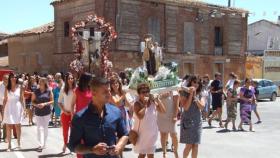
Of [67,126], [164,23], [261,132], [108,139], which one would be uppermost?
[164,23]

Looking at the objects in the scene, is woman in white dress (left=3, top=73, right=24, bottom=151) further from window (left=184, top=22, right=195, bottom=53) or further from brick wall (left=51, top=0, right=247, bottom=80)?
window (left=184, top=22, right=195, bottom=53)

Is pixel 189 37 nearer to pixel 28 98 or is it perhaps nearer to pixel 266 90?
pixel 266 90

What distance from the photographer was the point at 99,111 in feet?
13.7

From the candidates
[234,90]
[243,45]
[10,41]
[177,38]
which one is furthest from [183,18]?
[234,90]

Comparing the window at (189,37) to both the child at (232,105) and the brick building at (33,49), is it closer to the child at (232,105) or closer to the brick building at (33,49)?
the brick building at (33,49)

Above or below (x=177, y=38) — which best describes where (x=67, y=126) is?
below

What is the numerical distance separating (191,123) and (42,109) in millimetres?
3776

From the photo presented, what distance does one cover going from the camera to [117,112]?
432 cm

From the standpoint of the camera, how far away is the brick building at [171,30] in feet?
100

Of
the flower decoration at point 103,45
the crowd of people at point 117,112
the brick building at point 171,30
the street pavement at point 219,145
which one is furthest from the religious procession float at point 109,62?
the brick building at point 171,30

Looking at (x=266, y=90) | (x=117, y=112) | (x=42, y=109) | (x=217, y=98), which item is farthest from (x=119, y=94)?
(x=266, y=90)

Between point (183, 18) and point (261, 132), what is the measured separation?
2084 cm

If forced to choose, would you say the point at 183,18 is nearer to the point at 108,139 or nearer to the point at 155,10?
the point at 155,10

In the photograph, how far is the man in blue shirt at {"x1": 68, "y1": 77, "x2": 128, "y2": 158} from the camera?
13.5 ft
